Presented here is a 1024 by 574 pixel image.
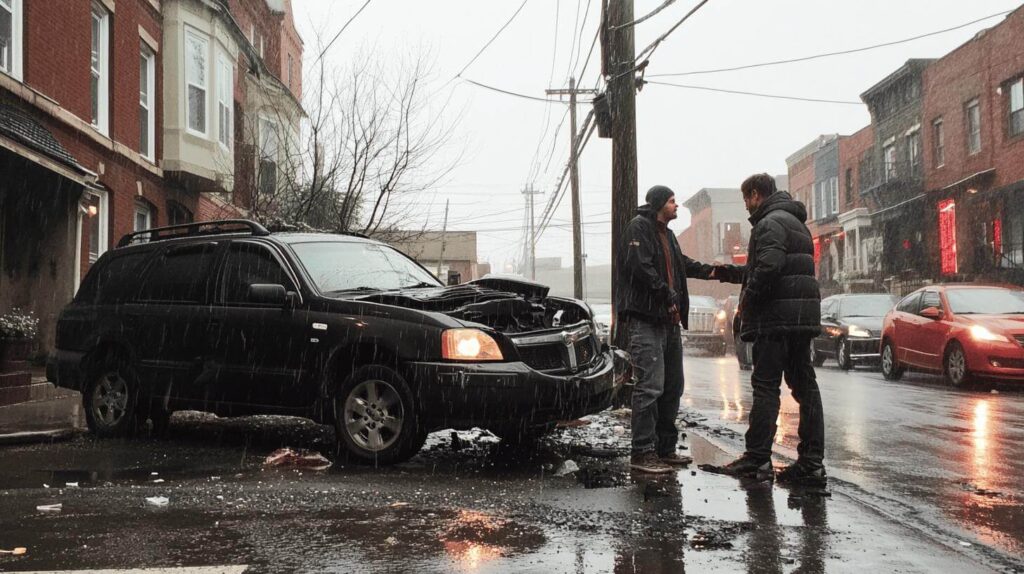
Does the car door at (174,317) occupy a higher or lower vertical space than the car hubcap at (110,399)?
higher

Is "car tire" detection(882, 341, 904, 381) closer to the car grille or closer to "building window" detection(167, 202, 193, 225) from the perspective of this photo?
the car grille

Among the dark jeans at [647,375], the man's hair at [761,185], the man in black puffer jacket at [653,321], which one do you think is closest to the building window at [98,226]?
the man in black puffer jacket at [653,321]

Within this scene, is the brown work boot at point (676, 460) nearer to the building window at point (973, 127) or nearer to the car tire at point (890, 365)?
the car tire at point (890, 365)

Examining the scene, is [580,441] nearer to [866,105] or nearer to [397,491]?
[397,491]

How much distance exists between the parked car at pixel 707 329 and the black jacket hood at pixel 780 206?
52.2 feet

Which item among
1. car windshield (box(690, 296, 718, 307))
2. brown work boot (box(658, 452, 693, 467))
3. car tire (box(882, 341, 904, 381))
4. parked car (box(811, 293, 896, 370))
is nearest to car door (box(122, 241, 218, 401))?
brown work boot (box(658, 452, 693, 467))

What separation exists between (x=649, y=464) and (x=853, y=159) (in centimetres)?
3643

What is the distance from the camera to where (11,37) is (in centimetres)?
1288

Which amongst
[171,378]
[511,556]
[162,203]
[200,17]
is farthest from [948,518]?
[200,17]

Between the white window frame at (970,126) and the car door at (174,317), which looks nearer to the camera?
the car door at (174,317)

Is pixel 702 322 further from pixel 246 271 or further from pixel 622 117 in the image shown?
pixel 246 271

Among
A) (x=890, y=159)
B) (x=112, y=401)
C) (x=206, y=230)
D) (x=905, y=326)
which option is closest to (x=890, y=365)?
(x=905, y=326)

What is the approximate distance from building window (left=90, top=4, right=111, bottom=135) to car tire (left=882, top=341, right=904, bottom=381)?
555 inches

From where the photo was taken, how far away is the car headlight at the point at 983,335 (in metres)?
12.4
